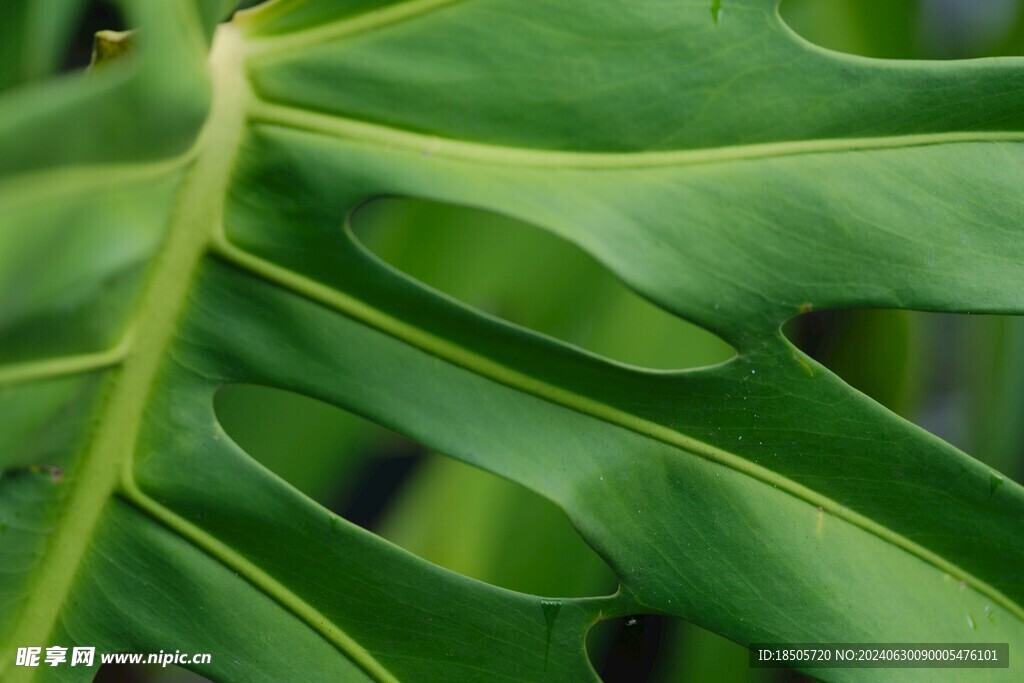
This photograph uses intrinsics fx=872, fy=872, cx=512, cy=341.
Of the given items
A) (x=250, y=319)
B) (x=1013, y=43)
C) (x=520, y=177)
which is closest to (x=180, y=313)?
(x=250, y=319)

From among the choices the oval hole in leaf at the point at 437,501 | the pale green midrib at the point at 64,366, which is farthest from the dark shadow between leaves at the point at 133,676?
the pale green midrib at the point at 64,366

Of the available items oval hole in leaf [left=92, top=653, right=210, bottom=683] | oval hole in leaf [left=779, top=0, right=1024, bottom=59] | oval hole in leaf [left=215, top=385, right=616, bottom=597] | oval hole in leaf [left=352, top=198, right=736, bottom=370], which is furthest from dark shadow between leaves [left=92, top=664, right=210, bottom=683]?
oval hole in leaf [left=779, top=0, right=1024, bottom=59]

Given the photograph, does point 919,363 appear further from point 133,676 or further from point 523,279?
point 133,676

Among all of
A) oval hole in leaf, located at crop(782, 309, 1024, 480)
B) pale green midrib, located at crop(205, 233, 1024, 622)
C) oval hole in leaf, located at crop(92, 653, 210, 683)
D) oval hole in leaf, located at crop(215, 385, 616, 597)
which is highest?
pale green midrib, located at crop(205, 233, 1024, 622)

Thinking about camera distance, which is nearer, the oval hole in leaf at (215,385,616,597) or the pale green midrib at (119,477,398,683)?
the pale green midrib at (119,477,398,683)

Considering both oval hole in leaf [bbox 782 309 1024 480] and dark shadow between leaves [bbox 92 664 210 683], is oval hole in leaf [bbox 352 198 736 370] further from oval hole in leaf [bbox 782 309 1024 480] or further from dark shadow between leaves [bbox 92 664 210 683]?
dark shadow between leaves [bbox 92 664 210 683]

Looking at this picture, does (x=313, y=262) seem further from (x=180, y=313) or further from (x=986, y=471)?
(x=986, y=471)

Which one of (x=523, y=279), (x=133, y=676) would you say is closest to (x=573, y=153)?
(x=523, y=279)
